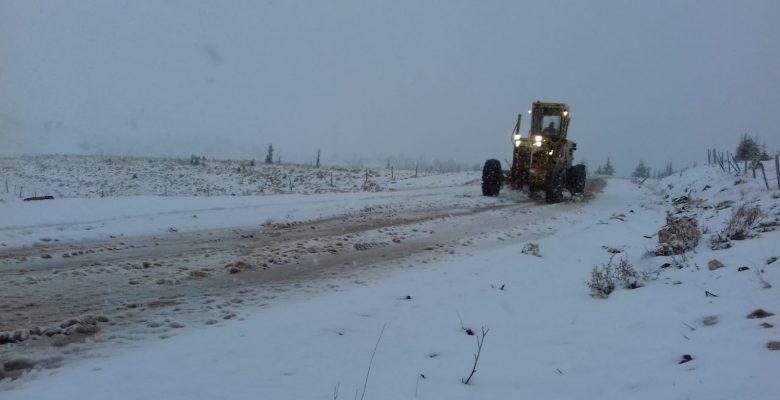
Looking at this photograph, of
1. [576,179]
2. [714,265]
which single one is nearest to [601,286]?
[714,265]

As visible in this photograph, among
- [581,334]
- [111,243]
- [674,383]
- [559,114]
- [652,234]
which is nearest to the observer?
[674,383]

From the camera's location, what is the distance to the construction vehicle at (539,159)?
49.6 feet

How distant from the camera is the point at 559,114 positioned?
16422mm

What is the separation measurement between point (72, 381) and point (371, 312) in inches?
91.2

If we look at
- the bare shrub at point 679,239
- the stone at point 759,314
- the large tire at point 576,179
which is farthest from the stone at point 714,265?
the large tire at point 576,179

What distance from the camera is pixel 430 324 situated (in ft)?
13.4

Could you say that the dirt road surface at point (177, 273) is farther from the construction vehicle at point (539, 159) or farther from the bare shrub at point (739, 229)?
the construction vehicle at point (539, 159)

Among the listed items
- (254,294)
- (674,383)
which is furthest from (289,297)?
(674,383)

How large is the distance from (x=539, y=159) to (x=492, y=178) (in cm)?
165

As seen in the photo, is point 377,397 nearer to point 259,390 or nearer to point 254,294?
point 259,390

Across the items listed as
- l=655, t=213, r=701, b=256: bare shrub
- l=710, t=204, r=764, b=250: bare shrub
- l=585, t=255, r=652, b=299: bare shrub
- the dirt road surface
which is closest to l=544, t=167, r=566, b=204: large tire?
the dirt road surface

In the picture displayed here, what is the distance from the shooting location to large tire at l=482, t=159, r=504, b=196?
51.4 feet

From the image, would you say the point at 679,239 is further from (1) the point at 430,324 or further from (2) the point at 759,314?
(1) the point at 430,324

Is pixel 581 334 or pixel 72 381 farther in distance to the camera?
pixel 581 334
